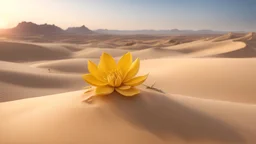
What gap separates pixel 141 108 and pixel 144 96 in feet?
0.39

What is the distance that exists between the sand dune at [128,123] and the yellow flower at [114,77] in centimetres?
5

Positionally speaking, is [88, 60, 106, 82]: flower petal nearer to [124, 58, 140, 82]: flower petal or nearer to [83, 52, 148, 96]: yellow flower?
[83, 52, 148, 96]: yellow flower

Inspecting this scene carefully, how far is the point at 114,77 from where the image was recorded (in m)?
1.65

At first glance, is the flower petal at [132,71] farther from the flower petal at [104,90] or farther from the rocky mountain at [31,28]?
the rocky mountain at [31,28]

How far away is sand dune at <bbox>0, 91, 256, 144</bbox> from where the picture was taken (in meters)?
1.42

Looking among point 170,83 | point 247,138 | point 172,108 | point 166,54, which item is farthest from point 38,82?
point 166,54

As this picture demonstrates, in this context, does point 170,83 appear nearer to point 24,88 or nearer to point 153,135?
point 24,88

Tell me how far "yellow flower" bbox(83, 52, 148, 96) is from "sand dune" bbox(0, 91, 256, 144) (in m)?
0.05

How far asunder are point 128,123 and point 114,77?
29 cm

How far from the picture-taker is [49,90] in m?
3.91

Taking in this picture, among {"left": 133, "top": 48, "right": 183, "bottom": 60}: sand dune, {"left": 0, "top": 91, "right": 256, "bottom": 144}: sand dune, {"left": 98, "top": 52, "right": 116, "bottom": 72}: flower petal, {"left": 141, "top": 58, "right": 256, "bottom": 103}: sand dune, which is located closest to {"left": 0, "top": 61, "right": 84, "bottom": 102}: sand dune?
{"left": 141, "top": 58, "right": 256, "bottom": 103}: sand dune

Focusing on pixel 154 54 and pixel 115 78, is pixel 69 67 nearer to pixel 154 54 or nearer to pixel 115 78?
pixel 154 54

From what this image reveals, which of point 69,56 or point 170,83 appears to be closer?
point 170,83

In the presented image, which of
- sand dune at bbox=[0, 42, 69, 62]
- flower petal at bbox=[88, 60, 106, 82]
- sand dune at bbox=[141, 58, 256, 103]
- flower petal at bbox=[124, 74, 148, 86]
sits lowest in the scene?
sand dune at bbox=[0, 42, 69, 62]
